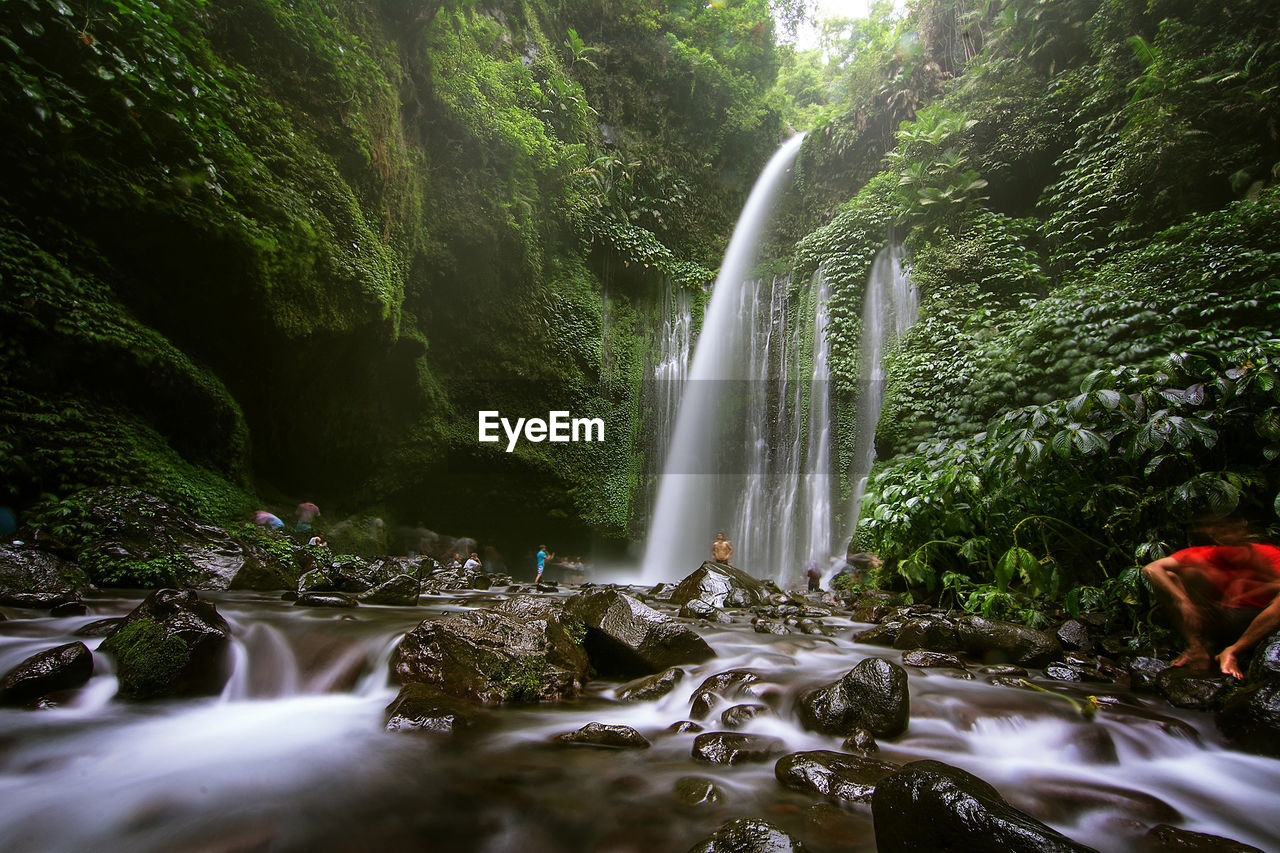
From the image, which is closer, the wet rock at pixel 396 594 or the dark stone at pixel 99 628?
the dark stone at pixel 99 628

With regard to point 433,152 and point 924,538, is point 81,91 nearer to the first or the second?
point 433,152

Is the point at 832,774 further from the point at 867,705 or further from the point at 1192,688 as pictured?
the point at 1192,688

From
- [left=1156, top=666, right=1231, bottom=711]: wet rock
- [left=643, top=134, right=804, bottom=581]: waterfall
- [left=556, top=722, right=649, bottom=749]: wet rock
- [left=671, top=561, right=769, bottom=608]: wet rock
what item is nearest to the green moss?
[left=556, top=722, right=649, bottom=749]: wet rock

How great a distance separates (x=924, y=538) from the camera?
6.11 metres

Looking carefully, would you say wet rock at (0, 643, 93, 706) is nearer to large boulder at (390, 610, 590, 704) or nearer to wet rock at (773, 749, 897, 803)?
large boulder at (390, 610, 590, 704)

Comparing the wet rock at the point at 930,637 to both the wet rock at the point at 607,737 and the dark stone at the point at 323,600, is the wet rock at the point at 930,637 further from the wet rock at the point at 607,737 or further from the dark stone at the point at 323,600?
the dark stone at the point at 323,600

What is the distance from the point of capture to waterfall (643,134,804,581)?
14.1 meters

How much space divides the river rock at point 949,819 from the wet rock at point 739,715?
1213 mm

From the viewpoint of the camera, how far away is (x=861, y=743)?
7.90 feet

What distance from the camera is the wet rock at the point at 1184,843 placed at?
1617mm

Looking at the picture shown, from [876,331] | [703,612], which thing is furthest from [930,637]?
[876,331]

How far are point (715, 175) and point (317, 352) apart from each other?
48.2 ft

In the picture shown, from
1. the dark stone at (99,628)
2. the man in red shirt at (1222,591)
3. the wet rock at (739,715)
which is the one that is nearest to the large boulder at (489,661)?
the wet rock at (739,715)

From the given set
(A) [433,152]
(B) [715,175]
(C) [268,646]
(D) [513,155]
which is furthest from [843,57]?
(C) [268,646]
